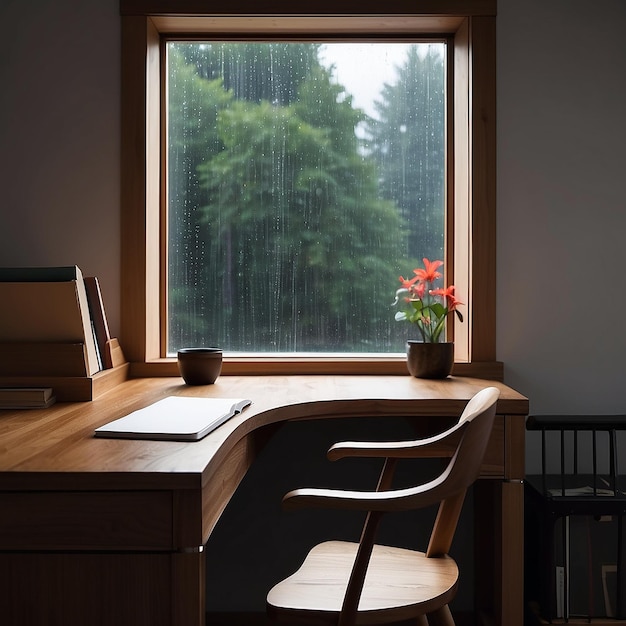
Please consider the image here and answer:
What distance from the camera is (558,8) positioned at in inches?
88.3

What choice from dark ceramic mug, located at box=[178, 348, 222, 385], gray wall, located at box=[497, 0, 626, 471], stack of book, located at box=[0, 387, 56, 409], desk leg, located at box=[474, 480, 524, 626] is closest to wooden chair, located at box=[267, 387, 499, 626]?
desk leg, located at box=[474, 480, 524, 626]

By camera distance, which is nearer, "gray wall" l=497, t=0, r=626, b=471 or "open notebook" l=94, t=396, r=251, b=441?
"open notebook" l=94, t=396, r=251, b=441

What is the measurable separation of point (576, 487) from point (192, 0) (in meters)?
1.90

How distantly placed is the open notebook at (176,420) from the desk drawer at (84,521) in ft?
0.70

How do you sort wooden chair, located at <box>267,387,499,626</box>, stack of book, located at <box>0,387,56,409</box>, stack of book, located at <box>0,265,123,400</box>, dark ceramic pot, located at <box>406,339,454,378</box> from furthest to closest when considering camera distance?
dark ceramic pot, located at <box>406,339,454,378</box>
stack of book, located at <box>0,265,123,400</box>
stack of book, located at <box>0,387,56,409</box>
wooden chair, located at <box>267,387,499,626</box>

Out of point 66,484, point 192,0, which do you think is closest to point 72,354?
point 66,484

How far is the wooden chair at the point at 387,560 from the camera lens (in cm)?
118

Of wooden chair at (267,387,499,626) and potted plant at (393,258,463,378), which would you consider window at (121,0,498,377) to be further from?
wooden chair at (267,387,499,626)

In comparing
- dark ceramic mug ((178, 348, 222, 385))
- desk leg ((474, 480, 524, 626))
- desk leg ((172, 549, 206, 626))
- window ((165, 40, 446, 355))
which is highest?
window ((165, 40, 446, 355))

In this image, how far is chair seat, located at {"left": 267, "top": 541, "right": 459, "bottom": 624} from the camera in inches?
50.7

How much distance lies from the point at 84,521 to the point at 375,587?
0.63m

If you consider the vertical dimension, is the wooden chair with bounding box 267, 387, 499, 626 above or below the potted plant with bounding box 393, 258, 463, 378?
below

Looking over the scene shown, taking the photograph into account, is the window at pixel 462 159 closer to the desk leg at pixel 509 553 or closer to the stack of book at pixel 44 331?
the stack of book at pixel 44 331

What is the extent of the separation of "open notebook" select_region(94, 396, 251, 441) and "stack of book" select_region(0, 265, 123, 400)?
15.1 inches
